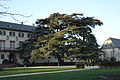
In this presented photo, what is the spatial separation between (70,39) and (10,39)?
17.3 metres

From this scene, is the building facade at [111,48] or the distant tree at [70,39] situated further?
the building facade at [111,48]

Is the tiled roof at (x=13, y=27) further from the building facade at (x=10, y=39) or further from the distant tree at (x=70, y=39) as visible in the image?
the distant tree at (x=70, y=39)

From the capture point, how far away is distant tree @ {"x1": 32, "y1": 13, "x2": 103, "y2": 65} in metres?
42.9

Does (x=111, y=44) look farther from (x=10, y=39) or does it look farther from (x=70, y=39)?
(x=10, y=39)

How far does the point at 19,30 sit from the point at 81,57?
69.1 ft

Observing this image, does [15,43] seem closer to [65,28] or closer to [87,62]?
[65,28]

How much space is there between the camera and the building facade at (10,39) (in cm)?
5109

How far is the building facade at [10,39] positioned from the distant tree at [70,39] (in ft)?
28.9

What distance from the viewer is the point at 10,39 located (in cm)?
5334

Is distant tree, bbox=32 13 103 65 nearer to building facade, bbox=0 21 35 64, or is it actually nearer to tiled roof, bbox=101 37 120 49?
building facade, bbox=0 21 35 64

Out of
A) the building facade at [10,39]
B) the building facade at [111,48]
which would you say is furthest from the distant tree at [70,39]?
the building facade at [111,48]

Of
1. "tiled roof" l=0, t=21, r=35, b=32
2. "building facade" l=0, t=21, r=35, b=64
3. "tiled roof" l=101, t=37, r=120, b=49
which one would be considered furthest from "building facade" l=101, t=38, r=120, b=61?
"building facade" l=0, t=21, r=35, b=64

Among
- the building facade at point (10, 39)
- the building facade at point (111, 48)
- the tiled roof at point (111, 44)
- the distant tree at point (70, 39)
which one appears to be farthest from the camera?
the tiled roof at point (111, 44)

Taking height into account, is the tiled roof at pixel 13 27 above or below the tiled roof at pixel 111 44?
above
